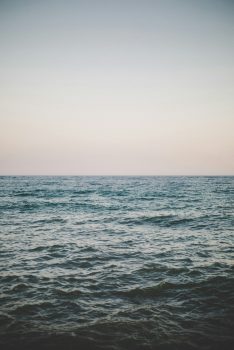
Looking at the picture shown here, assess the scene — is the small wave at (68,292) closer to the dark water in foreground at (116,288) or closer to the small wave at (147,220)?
the dark water in foreground at (116,288)

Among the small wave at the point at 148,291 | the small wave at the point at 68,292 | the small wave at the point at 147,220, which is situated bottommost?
the small wave at the point at 147,220

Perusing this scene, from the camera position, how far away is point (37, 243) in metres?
12.8

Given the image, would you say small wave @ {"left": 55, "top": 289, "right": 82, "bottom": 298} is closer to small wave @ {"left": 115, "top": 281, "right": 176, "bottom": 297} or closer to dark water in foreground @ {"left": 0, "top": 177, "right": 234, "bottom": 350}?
dark water in foreground @ {"left": 0, "top": 177, "right": 234, "bottom": 350}

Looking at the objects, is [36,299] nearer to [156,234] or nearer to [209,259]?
[209,259]

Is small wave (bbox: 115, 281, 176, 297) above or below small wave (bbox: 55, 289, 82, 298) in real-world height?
below

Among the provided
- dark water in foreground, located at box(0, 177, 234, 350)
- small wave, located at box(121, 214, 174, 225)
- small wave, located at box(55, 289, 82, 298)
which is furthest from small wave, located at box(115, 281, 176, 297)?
small wave, located at box(121, 214, 174, 225)

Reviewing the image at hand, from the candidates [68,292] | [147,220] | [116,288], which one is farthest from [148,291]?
[147,220]

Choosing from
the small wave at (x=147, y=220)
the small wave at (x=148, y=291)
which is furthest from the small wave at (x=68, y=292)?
the small wave at (x=147, y=220)

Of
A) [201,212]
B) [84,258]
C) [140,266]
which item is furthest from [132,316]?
[201,212]

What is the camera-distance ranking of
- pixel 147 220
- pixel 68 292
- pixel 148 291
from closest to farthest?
pixel 68 292, pixel 148 291, pixel 147 220

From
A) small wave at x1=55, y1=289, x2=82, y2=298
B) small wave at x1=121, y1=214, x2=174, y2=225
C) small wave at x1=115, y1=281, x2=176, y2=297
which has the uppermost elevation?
small wave at x1=55, y1=289, x2=82, y2=298

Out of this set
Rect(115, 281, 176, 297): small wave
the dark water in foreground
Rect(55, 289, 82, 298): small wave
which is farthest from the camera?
Rect(115, 281, 176, 297): small wave

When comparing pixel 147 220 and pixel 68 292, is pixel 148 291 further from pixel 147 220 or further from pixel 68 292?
pixel 147 220

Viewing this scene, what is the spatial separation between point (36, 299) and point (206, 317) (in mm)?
4552
